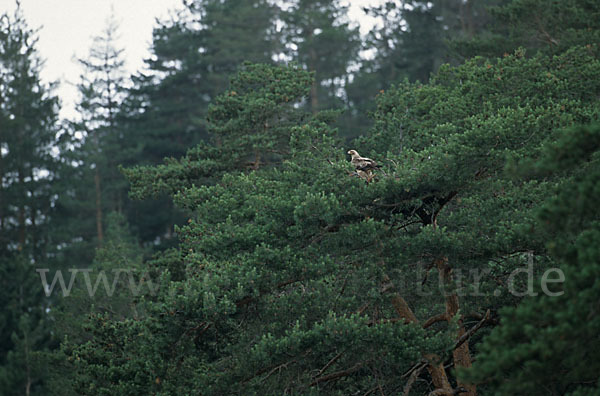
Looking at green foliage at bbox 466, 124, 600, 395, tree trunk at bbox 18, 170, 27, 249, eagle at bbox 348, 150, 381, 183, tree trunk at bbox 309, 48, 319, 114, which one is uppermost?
tree trunk at bbox 309, 48, 319, 114

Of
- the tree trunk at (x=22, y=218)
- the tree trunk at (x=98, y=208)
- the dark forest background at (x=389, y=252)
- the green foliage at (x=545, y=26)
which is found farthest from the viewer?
the tree trunk at (x=98, y=208)

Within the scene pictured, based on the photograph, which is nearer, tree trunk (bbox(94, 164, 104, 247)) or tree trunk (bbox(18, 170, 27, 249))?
tree trunk (bbox(18, 170, 27, 249))

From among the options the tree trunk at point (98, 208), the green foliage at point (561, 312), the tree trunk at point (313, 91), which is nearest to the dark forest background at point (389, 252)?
the green foliage at point (561, 312)

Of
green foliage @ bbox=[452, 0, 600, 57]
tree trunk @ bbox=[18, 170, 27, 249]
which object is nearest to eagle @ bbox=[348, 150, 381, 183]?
green foliage @ bbox=[452, 0, 600, 57]

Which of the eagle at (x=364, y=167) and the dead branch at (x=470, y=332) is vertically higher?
the eagle at (x=364, y=167)

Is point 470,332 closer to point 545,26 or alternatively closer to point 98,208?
point 545,26

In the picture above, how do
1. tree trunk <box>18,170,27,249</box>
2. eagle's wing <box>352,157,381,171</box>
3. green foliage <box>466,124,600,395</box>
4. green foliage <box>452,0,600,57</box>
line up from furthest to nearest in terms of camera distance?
tree trunk <box>18,170,27,249</box> → green foliage <box>452,0,600,57</box> → eagle's wing <box>352,157,381,171</box> → green foliage <box>466,124,600,395</box>

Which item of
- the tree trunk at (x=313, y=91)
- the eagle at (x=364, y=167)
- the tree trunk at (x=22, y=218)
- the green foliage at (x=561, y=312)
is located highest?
the tree trunk at (x=313, y=91)

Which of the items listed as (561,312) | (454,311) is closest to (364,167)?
(454,311)

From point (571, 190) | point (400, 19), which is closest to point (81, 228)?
point (400, 19)

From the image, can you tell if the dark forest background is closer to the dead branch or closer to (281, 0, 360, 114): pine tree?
the dead branch

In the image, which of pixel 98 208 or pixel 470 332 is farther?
pixel 98 208

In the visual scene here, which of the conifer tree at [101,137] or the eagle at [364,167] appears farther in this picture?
the conifer tree at [101,137]

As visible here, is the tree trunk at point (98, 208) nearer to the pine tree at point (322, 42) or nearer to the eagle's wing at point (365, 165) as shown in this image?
the pine tree at point (322, 42)
